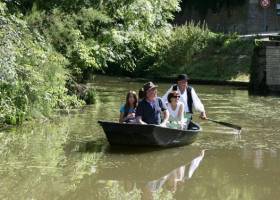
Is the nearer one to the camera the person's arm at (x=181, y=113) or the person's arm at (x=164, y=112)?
the person's arm at (x=164, y=112)

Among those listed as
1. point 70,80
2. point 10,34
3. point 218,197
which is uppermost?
point 10,34

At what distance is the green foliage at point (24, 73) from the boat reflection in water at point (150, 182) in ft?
13.3

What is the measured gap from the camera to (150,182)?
33.3ft

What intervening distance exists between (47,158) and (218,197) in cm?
391

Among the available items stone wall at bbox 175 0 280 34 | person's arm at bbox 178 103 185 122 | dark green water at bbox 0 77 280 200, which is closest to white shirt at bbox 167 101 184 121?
person's arm at bbox 178 103 185 122

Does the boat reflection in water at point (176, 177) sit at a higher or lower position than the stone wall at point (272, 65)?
lower

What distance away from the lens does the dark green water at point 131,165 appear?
9477 mm

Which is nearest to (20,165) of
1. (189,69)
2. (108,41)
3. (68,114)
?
(68,114)

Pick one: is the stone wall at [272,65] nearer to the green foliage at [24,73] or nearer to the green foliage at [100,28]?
the green foliage at [100,28]

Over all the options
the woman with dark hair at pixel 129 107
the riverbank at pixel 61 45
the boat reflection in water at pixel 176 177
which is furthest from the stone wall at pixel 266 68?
the boat reflection in water at pixel 176 177

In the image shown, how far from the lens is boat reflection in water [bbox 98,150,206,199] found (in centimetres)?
942

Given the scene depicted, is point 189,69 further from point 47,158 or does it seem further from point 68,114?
point 47,158

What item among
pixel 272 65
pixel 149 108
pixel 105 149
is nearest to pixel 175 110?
pixel 149 108

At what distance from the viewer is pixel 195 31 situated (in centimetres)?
3953
